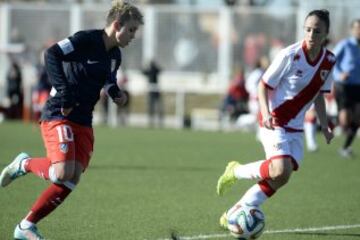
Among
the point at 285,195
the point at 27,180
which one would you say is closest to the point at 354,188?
the point at 285,195

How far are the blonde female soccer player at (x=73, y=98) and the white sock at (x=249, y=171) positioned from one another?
1.50 meters

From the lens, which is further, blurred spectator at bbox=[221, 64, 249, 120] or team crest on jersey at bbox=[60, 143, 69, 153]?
blurred spectator at bbox=[221, 64, 249, 120]

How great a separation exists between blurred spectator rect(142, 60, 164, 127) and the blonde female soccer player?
64.7ft

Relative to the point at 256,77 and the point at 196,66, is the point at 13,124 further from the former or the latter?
the point at 196,66

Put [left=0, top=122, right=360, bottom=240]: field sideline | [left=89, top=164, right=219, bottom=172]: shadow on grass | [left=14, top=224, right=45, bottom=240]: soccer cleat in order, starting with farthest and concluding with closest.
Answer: [left=89, top=164, right=219, bottom=172]: shadow on grass
[left=0, top=122, right=360, bottom=240]: field sideline
[left=14, top=224, right=45, bottom=240]: soccer cleat

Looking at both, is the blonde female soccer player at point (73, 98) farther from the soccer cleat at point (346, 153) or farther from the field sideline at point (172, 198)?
the soccer cleat at point (346, 153)

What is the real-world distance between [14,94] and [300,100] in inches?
792

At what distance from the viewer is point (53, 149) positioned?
7.38 m

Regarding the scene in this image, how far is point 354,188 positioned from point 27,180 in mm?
4247

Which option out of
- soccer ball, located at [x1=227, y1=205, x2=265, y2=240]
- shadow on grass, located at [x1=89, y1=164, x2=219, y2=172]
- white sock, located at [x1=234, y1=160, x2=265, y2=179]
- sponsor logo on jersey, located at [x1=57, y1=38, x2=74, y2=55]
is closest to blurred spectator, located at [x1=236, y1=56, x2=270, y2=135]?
shadow on grass, located at [x1=89, y1=164, x2=219, y2=172]

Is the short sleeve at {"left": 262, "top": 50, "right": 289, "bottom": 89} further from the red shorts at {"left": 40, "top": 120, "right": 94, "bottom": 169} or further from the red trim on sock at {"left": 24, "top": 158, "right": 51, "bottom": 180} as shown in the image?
the red trim on sock at {"left": 24, "top": 158, "right": 51, "bottom": 180}

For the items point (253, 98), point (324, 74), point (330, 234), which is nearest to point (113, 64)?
point (324, 74)

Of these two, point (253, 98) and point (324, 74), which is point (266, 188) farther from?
point (253, 98)

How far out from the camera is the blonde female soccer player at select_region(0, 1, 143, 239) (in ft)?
23.8
